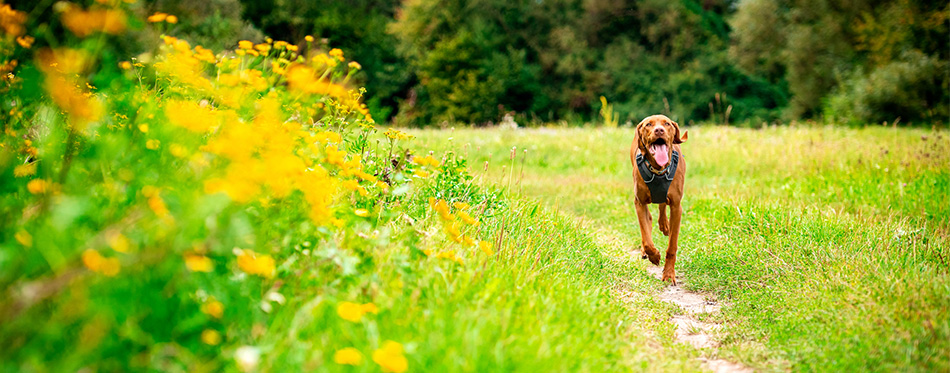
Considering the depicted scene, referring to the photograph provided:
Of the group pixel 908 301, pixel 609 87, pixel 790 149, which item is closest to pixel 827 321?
pixel 908 301

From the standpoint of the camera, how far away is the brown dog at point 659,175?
4520mm

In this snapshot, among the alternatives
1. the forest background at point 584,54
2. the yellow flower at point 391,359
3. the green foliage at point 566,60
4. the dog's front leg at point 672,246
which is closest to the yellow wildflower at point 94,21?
the yellow flower at point 391,359

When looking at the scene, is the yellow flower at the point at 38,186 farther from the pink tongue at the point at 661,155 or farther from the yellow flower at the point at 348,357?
the pink tongue at the point at 661,155

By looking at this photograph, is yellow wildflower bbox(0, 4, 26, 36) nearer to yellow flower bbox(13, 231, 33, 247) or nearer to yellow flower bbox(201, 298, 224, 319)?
yellow flower bbox(13, 231, 33, 247)

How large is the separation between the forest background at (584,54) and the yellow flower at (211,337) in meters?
20.3

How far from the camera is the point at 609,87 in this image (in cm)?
2667

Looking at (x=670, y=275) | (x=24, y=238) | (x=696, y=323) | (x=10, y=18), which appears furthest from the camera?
(x=670, y=275)

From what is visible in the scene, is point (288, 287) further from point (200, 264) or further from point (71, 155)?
point (71, 155)

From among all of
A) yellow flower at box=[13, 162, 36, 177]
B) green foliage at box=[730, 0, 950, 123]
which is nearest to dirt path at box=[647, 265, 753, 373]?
yellow flower at box=[13, 162, 36, 177]

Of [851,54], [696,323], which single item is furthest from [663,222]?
[851,54]

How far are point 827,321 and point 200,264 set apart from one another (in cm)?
297

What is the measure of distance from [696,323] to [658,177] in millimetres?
1218

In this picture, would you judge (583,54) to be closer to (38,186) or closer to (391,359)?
(38,186)

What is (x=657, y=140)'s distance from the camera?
15.0ft
